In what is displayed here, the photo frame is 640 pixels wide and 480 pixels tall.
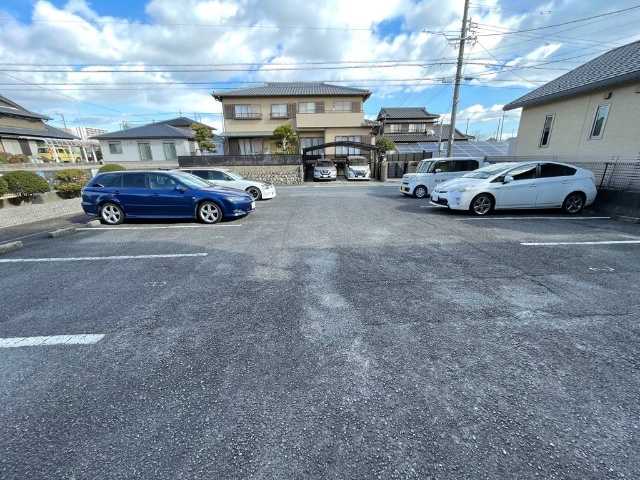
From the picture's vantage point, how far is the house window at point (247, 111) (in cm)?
2431

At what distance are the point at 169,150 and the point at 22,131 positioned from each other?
12574 mm

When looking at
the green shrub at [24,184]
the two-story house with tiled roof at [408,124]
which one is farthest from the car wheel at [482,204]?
the two-story house with tiled roof at [408,124]

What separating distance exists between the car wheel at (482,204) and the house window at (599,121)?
23.2ft

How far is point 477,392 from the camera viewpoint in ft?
6.24

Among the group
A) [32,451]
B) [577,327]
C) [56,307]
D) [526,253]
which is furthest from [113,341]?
[526,253]

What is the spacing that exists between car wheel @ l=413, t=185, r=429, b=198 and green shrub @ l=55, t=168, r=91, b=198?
12.8 meters

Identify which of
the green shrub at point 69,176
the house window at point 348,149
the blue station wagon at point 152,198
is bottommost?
the blue station wagon at point 152,198

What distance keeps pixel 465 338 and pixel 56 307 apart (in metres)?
4.39

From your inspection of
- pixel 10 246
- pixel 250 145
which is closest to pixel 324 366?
pixel 10 246

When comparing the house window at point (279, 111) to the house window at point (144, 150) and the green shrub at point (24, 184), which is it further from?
the green shrub at point (24, 184)

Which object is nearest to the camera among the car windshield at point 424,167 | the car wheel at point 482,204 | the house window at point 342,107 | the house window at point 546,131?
the car wheel at point 482,204

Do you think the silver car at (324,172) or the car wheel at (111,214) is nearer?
the car wheel at (111,214)

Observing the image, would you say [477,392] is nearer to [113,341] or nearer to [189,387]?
[189,387]

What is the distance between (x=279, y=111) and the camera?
24562 mm
